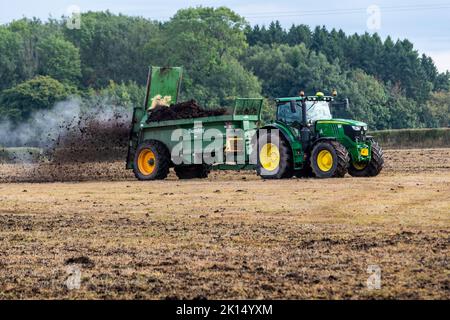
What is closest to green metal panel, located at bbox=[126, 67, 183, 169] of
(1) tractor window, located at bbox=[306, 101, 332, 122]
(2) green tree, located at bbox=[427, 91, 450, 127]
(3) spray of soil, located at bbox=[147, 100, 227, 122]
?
(3) spray of soil, located at bbox=[147, 100, 227, 122]

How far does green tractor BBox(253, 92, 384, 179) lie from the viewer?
87.9 feet

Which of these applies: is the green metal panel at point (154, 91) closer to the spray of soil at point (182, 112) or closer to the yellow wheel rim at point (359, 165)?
the spray of soil at point (182, 112)

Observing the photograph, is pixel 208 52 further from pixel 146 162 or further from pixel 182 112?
pixel 182 112

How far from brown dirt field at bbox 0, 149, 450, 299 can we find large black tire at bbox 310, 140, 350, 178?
30 centimetres

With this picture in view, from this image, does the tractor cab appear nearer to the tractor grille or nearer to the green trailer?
the green trailer

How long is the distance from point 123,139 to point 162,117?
273 cm

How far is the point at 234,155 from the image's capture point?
89.7 feet

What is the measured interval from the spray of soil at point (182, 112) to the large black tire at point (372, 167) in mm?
3742

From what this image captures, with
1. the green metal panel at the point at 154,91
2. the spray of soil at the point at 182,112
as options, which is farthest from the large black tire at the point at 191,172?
the spray of soil at the point at 182,112

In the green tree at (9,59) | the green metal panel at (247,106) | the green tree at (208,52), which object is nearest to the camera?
the green metal panel at (247,106)

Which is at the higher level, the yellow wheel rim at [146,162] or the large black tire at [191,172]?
the yellow wheel rim at [146,162]

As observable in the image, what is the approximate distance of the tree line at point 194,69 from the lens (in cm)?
8512
